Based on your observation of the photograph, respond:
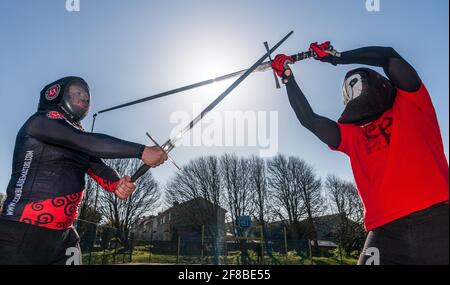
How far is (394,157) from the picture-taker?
8.58 feet

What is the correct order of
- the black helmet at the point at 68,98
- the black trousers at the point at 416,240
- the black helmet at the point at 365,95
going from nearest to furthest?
the black trousers at the point at 416,240
the black helmet at the point at 365,95
the black helmet at the point at 68,98

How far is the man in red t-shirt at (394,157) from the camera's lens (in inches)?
92.0

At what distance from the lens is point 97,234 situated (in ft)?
57.6

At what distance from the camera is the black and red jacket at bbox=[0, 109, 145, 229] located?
268 centimetres

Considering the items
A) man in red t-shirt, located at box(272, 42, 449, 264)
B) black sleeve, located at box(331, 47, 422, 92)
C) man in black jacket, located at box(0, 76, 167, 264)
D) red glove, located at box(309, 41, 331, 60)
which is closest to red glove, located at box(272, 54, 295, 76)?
red glove, located at box(309, 41, 331, 60)

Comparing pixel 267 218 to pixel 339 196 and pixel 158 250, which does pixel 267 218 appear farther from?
pixel 158 250

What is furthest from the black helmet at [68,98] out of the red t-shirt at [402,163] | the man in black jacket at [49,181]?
the red t-shirt at [402,163]

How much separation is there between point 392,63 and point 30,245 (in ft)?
12.3

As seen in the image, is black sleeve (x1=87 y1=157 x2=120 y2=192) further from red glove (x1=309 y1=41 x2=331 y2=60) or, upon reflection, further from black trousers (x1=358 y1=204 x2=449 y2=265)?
red glove (x1=309 y1=41 x2=331 y2=60)

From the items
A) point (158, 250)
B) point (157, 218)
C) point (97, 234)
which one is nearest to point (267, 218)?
point (158, 250)

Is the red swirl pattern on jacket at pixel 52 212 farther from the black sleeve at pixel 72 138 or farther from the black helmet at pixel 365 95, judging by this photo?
the black helmet at pixel 365 95

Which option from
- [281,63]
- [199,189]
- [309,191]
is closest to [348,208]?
[309,191]

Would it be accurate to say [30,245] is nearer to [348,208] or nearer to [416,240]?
[416,240]
